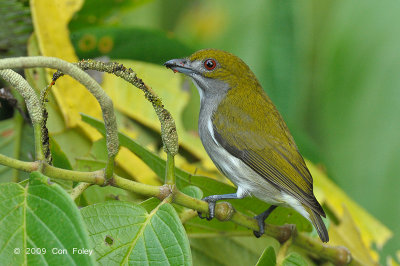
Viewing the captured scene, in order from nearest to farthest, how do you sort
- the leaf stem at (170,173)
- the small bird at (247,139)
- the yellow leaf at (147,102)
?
the leaf stem at (170,173) < the small bird at (247,139) < the yellow leaf at (147,102)

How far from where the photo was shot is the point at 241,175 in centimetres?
166

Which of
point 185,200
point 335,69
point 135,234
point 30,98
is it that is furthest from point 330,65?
point 30,98

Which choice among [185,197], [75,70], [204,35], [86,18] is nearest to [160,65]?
[86,18]

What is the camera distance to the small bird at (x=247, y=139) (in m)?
1.57

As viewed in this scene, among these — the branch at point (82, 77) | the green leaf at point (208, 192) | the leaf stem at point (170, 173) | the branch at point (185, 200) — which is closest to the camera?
the branch at point (82, 77)

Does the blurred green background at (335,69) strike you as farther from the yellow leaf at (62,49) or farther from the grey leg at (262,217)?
the grey leg at (262,217)

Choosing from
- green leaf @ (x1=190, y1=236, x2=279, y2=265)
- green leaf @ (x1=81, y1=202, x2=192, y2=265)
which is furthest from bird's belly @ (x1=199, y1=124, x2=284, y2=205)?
green leaf @ (x1=81, y1=202, x2=192, y2=265)

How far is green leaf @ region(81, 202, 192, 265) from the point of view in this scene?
0.93 m

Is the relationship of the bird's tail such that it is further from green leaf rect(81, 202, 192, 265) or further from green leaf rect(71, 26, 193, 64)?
green leaf rect(71, 26, 193, 64)

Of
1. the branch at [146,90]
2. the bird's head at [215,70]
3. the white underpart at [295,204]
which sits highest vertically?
the branch at [146,90]

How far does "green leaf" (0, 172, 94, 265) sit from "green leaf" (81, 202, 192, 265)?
0.14 meters

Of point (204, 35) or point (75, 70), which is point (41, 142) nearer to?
point (75, 70)

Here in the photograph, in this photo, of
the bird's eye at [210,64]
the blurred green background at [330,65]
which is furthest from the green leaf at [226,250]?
the blurred green background at [330,65]

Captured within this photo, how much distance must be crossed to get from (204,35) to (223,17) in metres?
0.17
